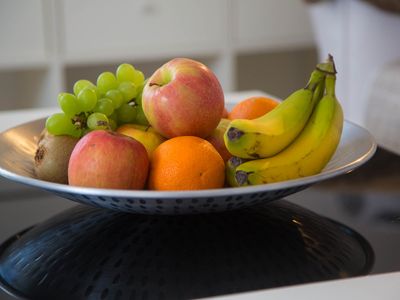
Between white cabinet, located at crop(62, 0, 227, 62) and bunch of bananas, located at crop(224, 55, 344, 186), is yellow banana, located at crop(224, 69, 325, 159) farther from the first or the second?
white cabinet, located at crop(62, 0, 227, 62)

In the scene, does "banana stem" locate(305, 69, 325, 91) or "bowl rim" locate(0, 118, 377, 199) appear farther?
"banana stem" locate(305, 69, 325, 91)

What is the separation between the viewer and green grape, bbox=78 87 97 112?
80 centimetres

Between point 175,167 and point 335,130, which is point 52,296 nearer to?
point 175,167

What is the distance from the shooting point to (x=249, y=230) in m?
0.72

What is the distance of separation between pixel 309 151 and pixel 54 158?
10.4 inches

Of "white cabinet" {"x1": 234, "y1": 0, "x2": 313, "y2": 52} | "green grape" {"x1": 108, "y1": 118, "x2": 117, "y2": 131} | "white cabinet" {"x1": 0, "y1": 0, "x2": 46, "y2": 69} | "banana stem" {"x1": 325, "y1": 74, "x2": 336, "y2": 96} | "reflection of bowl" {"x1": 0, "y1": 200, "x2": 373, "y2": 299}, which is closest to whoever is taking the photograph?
"reflection of bowl" {"x1": 0, "y1": 200, "x2": 373, "y2": 299}

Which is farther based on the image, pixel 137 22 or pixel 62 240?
pixel 137 22

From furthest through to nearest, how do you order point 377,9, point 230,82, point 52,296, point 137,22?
1. point 230,82
2. point 137,22
3. point 377,9
4. point 52,296

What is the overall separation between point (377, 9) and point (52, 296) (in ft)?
5.21

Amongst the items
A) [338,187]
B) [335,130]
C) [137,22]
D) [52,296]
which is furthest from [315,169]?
[137,22]

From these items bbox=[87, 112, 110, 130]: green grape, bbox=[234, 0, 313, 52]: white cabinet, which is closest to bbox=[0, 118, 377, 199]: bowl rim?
bbox=[87, 112, 110, 130]: green grape

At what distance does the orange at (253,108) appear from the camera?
33.2 inches

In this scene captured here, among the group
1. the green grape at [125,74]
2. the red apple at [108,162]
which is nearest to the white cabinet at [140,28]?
the green grape at [125,74]

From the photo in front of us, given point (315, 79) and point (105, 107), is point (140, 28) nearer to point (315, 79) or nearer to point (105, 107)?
point (105, 107)
